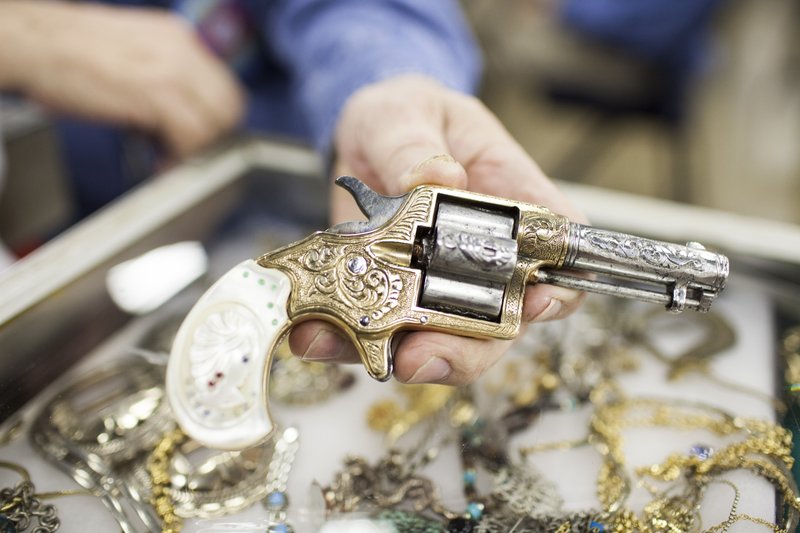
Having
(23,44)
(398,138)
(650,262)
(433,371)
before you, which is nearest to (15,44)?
(23,44)

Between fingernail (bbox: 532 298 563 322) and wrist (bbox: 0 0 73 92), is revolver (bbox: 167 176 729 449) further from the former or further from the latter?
wrist (bbox: 0 0 73 92)

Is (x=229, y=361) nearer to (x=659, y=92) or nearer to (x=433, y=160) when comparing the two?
(x=433, y=160)

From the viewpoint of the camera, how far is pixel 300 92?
1.52m

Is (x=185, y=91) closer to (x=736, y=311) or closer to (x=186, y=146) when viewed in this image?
(x=186, y=146)

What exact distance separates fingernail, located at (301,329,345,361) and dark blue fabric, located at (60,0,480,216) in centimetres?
56

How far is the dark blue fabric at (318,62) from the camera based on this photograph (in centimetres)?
129

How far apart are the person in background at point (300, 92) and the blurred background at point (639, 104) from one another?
0.65 ft

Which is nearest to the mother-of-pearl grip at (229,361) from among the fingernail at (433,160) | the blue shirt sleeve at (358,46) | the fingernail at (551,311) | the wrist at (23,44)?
the fingernail at (433,160)

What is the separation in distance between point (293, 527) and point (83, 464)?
314 millimetres

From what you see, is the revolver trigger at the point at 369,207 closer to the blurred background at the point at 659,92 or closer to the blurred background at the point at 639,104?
the blurred background at the point at 639,104

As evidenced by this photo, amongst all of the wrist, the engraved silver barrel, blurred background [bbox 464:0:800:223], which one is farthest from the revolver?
blurred background [bbox 464:0:800:223]

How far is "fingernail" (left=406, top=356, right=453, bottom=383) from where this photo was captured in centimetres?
79

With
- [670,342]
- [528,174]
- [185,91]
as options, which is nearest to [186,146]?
[185,91]

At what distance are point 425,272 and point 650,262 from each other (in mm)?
280
